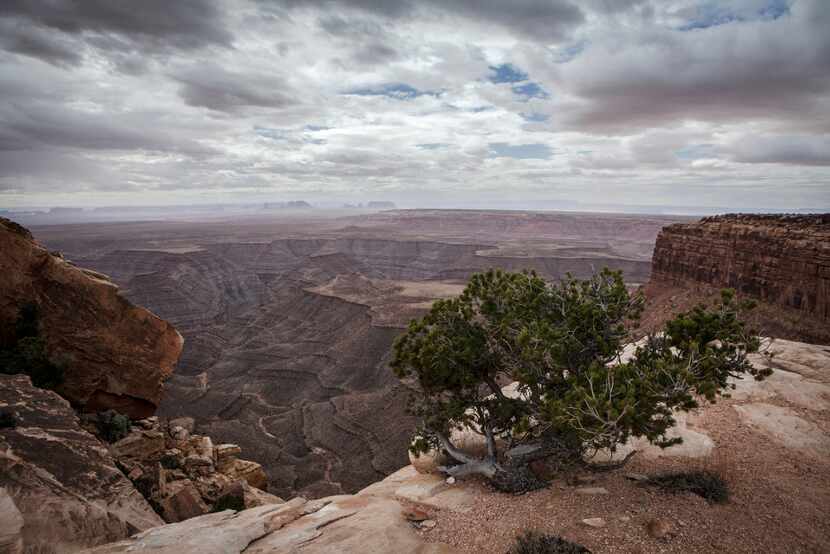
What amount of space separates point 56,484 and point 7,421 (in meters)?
2.99

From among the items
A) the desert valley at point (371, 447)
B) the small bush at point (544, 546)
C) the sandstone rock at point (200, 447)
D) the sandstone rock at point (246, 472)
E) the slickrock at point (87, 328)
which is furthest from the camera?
the sandstone rock at point (246, 472)

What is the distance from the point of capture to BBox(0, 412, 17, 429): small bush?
12.0m

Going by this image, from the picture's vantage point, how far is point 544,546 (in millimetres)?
7953

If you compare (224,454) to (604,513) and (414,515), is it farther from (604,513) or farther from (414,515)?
(604,513)

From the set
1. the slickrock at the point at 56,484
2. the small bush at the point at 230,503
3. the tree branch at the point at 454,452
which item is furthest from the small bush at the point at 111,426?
the tree branch at the point at 454,452

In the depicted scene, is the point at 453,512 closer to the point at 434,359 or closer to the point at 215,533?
the point at 434,359

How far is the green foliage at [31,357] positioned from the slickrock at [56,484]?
5.88 feet

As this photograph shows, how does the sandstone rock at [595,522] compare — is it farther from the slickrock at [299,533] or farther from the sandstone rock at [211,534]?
the sandstone rock at [211,534]

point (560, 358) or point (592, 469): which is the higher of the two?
point (560, 358)

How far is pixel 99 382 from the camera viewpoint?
61.8ft

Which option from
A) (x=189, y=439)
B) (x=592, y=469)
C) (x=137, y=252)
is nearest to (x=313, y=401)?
(x=189, y=439)

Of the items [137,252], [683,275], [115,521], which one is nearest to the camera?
[115,521]

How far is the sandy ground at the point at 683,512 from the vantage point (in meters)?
8.02

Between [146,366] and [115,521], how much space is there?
10.9 metres
